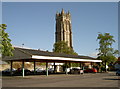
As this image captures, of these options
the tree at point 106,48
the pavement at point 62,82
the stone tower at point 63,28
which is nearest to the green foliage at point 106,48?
the tree at point 106,48

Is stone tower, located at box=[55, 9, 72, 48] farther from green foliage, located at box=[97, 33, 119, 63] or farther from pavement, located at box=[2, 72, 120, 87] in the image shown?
pavement, located at box=[2, 72, 120, 87]

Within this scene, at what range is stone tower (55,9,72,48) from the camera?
15312 cm

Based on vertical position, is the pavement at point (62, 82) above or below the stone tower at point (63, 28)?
below

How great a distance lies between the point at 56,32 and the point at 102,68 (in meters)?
96.8

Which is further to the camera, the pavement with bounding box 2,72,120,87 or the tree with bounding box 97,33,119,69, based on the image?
the tree with bounding box 97,33,119,69

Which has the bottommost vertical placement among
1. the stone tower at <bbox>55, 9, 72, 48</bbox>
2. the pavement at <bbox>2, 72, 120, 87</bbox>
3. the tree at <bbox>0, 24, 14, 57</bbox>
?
the pavement at <bbox>2, 72, 120, 87</bbox>

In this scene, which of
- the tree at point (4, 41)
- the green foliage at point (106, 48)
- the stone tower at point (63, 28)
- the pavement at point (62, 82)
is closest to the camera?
the pavement at point (62, 82)

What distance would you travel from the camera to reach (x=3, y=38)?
2980 cm

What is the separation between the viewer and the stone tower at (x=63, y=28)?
153125mm

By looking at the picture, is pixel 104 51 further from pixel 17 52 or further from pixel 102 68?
pixel 17 52

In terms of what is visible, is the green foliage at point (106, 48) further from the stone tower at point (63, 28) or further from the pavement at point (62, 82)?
the stone tower at point (63, 28)

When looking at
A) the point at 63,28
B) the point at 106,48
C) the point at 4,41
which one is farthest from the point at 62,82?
the point at 63,28

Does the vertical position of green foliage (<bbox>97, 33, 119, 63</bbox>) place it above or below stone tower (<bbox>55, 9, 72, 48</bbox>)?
below

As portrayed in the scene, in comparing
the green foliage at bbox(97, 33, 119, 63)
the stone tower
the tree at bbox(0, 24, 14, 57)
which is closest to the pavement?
the tree at bbox(0, 24, 14, 57)
